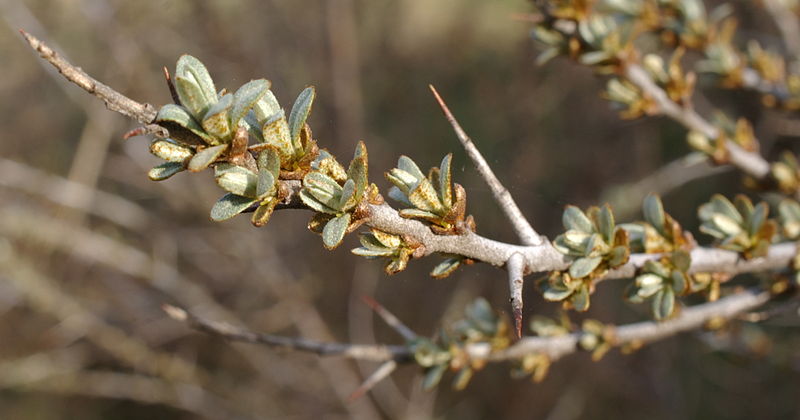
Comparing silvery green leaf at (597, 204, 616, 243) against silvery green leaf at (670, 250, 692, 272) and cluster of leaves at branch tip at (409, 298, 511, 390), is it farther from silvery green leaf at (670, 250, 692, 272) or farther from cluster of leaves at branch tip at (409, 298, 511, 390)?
cluster of leaves at branch tip at (409, 298, 511, 390)

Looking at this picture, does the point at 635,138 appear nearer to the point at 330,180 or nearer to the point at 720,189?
the point at 720,189

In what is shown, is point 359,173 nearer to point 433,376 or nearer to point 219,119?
point 219,119

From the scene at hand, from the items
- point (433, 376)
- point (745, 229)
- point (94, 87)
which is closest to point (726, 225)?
point (745, 229)

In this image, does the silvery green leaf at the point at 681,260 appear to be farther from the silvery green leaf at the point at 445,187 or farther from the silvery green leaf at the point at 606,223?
the silvery green leaf at the point at 445,187

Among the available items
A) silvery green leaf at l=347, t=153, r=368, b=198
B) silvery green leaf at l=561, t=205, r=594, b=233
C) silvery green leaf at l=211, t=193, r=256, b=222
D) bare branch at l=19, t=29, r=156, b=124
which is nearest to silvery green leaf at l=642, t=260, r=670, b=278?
silvery green leaf at l=561, t=205, r=594, b=233

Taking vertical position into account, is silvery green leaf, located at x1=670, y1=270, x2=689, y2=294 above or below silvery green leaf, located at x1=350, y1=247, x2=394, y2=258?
below

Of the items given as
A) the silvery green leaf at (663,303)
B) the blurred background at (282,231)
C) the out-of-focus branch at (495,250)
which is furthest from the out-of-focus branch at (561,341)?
the blurred background at (282,231)
